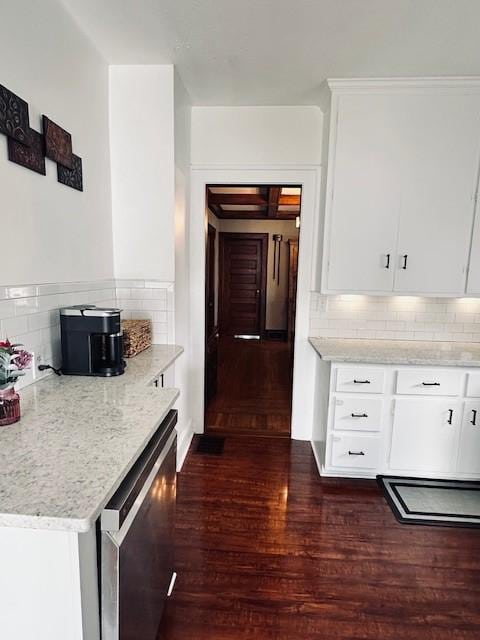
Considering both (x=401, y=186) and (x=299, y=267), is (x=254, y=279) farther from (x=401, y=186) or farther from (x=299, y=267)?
(x=401, y=186)

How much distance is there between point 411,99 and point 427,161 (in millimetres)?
416

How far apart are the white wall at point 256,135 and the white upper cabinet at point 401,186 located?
352mm

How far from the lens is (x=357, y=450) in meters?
2.43

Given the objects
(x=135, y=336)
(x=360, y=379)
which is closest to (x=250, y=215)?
(x=360, y=379)

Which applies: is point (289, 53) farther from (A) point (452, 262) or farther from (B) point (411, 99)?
(A) point (452, 262)

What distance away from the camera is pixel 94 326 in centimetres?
161

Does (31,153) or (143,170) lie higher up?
(143,170)

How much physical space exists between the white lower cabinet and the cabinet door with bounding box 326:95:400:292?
26.4 inches

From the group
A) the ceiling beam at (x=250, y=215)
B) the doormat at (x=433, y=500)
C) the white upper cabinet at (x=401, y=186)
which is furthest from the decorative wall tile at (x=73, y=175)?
the ceiling beam at (x=250, y=215)

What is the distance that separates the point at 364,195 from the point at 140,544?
7.86 ft

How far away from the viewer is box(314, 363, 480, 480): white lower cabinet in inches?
91.6

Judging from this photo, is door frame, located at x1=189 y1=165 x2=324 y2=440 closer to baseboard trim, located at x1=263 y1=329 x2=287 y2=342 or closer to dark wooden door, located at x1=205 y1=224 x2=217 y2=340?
dark wooden door, located at x1=205 y1=224 x2=217 y2=340

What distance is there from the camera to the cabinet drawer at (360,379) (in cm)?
234

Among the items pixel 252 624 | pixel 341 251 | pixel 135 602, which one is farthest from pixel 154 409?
pixel 341 251
